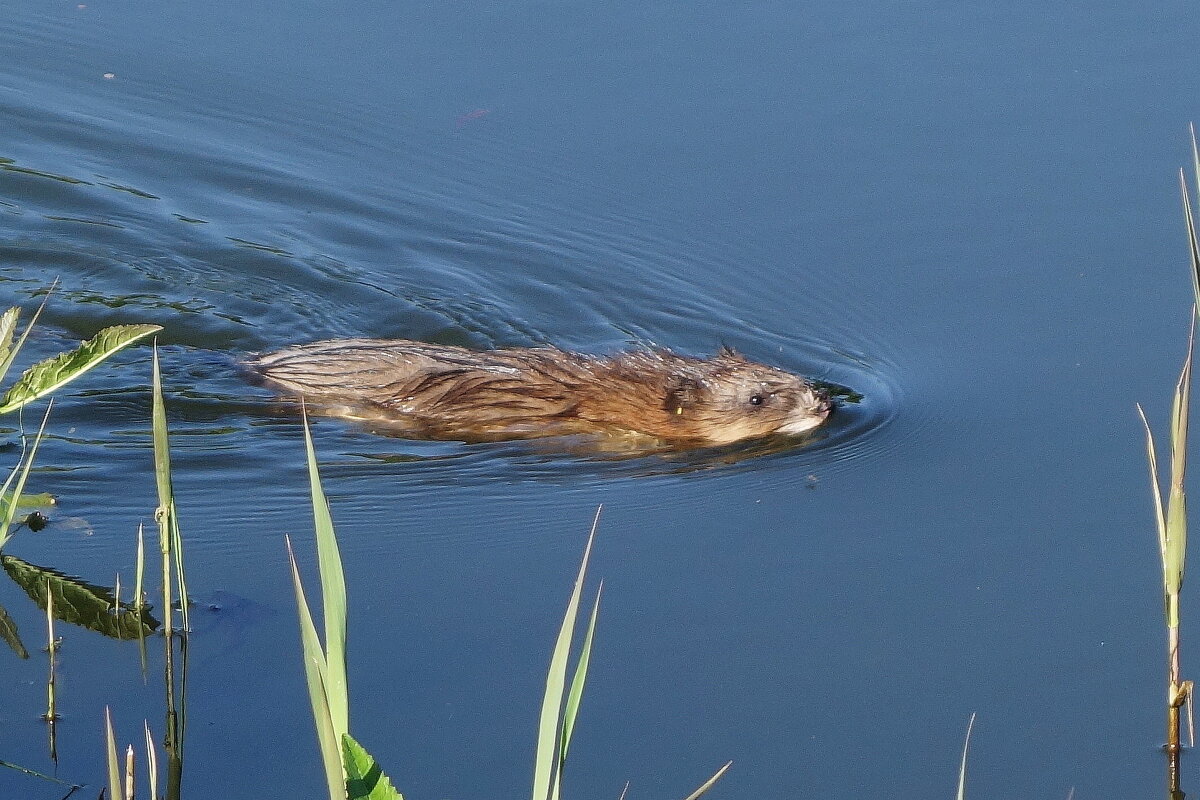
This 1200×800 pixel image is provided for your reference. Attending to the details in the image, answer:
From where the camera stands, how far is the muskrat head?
541cm

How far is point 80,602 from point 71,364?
29.4 inches

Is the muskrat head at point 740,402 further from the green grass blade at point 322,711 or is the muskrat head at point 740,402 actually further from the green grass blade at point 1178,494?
the green grass blade at point 322,711

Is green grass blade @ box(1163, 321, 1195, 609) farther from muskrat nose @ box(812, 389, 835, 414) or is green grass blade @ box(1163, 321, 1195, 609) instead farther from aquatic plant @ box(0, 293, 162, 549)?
muskrat nose @ box(812, 389, 835, 414)

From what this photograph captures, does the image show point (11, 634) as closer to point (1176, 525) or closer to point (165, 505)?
point (165, 505)

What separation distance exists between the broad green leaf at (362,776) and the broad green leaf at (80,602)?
1296mm

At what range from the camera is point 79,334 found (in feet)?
20.6

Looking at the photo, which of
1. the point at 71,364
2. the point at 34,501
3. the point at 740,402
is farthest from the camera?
the point at 740,402

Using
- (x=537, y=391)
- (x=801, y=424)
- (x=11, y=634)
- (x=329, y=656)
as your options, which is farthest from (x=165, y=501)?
(x=801, y=424)

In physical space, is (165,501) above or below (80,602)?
above

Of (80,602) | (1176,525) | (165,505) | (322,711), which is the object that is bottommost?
(322,711)

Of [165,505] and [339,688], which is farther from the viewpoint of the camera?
[165,505]

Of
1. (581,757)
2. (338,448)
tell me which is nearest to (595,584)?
(581,757)

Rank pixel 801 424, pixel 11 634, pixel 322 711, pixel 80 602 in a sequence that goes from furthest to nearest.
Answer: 1. pixel 801 424
2. pixel 80 602
3. pixel 11 634
4. pixel 322 711

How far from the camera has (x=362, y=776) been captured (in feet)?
7.76
